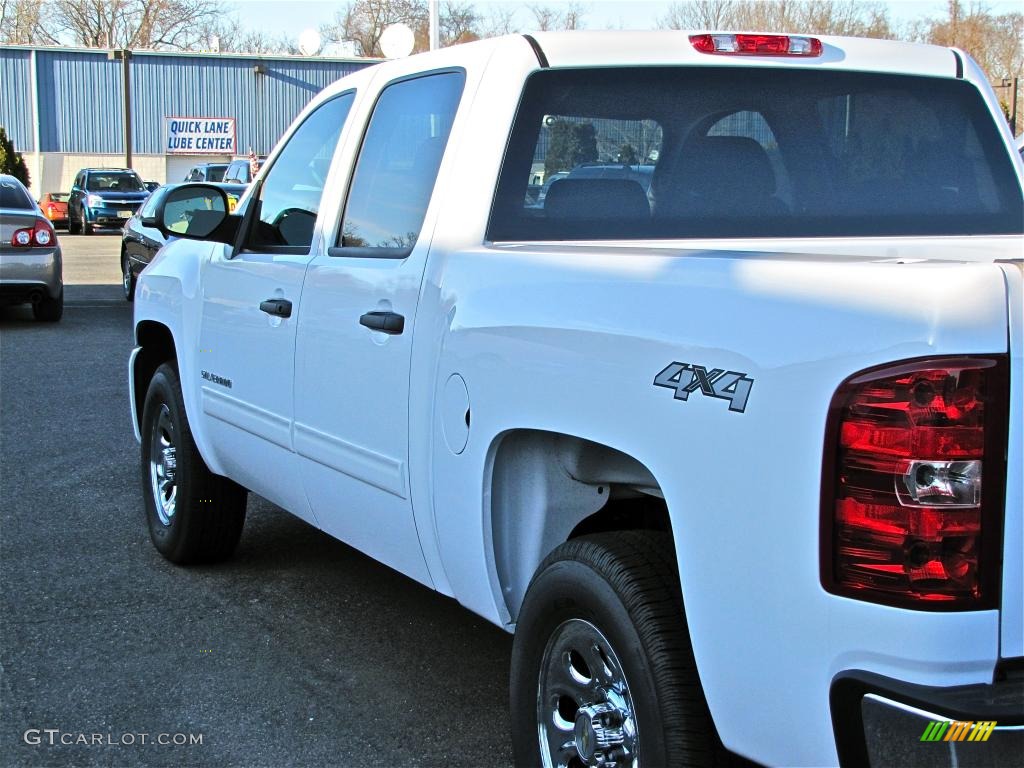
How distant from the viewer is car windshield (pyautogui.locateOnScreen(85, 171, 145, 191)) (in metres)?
34.9

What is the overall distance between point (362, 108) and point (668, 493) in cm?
228

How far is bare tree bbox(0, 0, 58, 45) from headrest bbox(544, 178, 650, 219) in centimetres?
6812

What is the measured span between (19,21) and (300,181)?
6844 cm

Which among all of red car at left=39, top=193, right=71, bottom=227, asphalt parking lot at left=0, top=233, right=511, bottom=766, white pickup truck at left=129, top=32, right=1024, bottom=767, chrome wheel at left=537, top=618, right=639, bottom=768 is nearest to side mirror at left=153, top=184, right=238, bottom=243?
white pickup truck at left=129, top=32, right=1024, bottom=767

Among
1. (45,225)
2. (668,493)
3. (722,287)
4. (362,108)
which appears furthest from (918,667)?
(45,225)

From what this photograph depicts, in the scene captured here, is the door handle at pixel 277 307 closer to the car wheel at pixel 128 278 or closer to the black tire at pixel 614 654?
the black tire at pixel 614 654

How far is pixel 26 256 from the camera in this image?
14.0 m

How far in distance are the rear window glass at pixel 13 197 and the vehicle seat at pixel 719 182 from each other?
40.2ft

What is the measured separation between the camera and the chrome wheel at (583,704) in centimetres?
276

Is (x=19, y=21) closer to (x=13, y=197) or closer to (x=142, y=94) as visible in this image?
(x=142, y=94)

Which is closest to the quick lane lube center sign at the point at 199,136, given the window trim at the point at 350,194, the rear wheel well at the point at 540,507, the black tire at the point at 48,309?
the black tire at the point at 48,309

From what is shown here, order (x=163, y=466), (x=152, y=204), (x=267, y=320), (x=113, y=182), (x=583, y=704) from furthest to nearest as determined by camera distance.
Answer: (x=113, y=182), (x=152, y=204), (x=163, y=466), (x=267, y=320), (x=583, y=704)

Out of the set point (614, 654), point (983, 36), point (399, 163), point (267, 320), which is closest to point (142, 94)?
point (983, 36)

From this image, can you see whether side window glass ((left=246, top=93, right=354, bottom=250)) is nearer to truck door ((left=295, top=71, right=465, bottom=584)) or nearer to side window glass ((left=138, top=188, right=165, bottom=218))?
truck door ((left=295, top=71, right=465, bottom=584))
